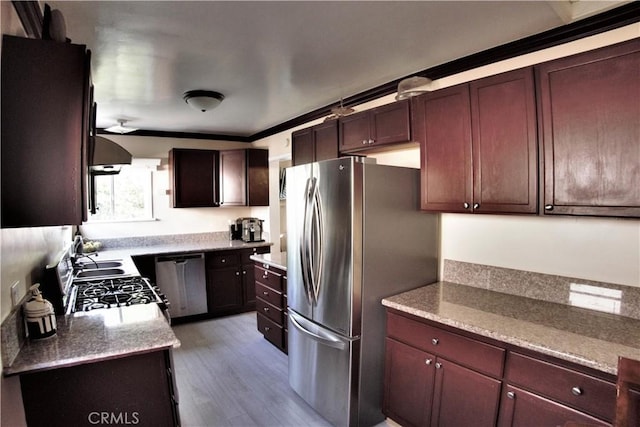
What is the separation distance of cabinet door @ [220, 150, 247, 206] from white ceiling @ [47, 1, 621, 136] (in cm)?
173

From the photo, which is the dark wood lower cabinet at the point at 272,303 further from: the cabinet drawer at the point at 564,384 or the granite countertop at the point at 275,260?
the cabinet drawer at the point at 564,384

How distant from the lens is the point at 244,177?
4.89m

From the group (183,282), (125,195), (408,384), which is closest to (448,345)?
(408,384)

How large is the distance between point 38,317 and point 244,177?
11.2 ft

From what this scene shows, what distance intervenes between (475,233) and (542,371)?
41.4 inches

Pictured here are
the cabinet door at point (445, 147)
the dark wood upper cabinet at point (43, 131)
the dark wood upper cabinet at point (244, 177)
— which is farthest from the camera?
the dark wood upper cabinet at point (244, 177)

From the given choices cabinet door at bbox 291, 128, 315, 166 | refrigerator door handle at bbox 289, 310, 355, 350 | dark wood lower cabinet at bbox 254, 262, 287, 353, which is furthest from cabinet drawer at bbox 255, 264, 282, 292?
cabinet door at bbox 291, 128, 315, 166

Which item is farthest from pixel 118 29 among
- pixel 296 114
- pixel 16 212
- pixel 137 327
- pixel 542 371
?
pixel 542 371

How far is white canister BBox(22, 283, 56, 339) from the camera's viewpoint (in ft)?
→ 5.35

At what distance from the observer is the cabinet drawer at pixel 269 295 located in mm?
3396

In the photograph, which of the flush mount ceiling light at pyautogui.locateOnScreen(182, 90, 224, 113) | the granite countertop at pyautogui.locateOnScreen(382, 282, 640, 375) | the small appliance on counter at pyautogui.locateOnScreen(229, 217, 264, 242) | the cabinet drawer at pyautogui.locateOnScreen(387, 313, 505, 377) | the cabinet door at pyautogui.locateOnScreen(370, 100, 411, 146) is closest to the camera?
the granite countertop at pyautogui.locateOnScreen(382, 282, 640, 375)

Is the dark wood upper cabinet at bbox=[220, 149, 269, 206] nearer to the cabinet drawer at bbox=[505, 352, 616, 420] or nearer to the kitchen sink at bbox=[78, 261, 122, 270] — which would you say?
the kitchen sink at bbox=[78, 261, 122, 270]

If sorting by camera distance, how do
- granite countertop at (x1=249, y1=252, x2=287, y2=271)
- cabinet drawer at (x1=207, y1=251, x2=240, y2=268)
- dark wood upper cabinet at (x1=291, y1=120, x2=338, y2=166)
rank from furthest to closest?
cabinet drawer at (x1=207, y1=251, x2=240, y2=268)
granite countertop at (x1=249, y1=252, x2=287, y2=271)
dark wood upper cabinet at (x1=291, y1=120, x2=338, y2=166)

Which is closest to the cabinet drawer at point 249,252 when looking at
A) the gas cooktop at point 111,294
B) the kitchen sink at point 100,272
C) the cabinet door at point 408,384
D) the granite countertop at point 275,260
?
the granite countertop at point 275,260
